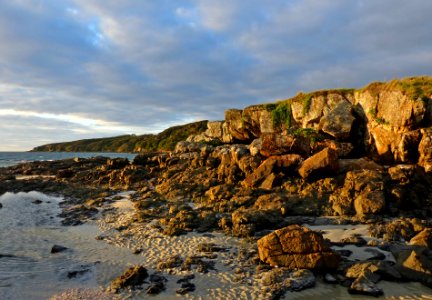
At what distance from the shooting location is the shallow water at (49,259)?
44.1 feet

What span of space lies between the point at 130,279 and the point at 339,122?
83.8 feet

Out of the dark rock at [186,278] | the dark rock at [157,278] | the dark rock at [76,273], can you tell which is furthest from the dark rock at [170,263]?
the dark rock at [76,273]

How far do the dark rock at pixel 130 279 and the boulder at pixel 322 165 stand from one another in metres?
15.0

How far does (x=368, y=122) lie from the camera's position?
105ft

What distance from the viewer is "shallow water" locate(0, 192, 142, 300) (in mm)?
13453

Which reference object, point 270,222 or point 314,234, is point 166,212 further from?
point 314,234

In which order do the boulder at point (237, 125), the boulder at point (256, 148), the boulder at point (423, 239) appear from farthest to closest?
the boulder at point (237, 125) < the boulder at point (256, 148) < the boulder at point (423, 239)

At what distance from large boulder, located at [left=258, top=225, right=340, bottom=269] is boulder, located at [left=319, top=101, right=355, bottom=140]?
19.9 metres

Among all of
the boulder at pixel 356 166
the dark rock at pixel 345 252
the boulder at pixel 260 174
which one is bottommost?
the dark rock at pixel 345 252

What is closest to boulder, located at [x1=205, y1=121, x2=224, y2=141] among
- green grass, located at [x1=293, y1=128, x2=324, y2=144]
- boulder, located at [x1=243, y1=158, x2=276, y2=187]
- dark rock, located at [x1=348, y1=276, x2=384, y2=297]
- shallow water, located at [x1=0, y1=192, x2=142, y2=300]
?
green grass, located at [x1=293, y1=128, x2=324, y2=144]

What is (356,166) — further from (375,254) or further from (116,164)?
(116,164)

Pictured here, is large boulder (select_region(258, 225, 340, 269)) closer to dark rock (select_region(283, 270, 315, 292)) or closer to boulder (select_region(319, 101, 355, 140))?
dark rock (select_region(283, 270, 315, 292))

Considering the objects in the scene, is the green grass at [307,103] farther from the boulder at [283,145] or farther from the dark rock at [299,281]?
the dark rock at [299,281]

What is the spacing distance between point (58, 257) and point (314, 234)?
12486 mm
